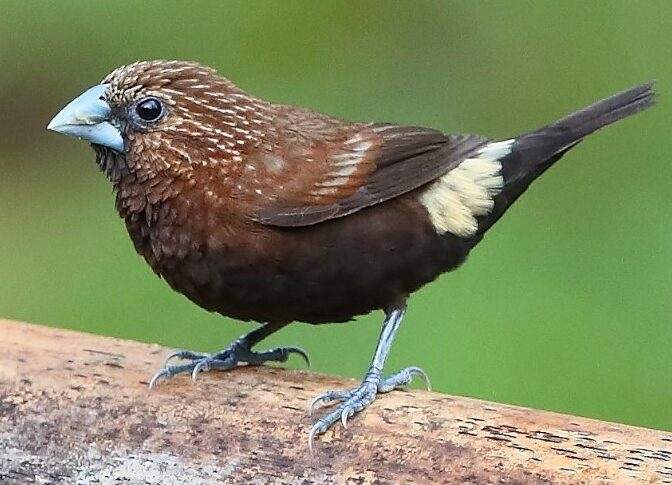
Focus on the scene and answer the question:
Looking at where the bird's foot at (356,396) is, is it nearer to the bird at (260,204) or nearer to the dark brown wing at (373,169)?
the bird at (260,204)

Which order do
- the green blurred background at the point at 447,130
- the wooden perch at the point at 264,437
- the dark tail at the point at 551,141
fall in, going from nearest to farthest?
the wooden perch at the point at 264,437 → the dark tail at the point at 551,141 → the green blurred background at the point at 447,130

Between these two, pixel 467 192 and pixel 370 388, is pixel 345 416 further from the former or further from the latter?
pixel 467 192

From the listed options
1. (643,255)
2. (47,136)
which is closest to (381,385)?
(643,255)

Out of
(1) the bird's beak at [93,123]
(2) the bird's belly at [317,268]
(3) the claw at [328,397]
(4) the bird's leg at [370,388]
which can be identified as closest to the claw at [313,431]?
(4) the bird's leg at [370,388]

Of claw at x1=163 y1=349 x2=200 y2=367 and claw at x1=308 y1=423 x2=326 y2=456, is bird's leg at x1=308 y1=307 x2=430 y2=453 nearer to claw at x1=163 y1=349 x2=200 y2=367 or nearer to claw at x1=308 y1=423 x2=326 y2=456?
claw at x1=308 y1=423 x2=326 y2=456

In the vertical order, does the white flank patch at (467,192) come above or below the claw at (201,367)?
above

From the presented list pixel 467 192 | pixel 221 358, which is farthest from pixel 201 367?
Result: pixel 467 192
